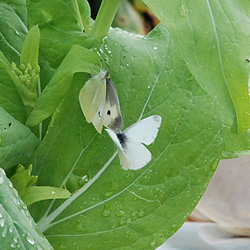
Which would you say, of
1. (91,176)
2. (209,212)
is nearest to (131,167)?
(91,176)

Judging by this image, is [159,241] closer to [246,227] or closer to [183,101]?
[183,101]

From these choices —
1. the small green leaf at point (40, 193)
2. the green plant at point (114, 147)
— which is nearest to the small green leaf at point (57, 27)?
the green plant at point (114, 147)

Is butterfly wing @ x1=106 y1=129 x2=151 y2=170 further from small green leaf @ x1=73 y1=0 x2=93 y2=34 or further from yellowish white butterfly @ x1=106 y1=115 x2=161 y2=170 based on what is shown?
small green leaf @ x1=73 y1=0 x2=93 y2=34

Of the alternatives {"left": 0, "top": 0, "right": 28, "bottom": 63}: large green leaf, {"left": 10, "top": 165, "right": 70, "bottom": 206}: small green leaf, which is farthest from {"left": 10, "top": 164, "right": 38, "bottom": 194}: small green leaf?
{"left": 0, "top": 0, "right": 28, "bottom": 63}: large green leaf

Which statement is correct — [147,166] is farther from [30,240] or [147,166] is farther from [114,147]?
[30,240]

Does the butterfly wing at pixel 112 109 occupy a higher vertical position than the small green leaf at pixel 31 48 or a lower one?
lower

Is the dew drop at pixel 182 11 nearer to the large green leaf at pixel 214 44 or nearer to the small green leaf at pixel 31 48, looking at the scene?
the large green leaf at pixel 214 44

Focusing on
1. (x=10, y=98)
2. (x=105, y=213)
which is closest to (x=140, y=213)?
(x=105, y=213)
